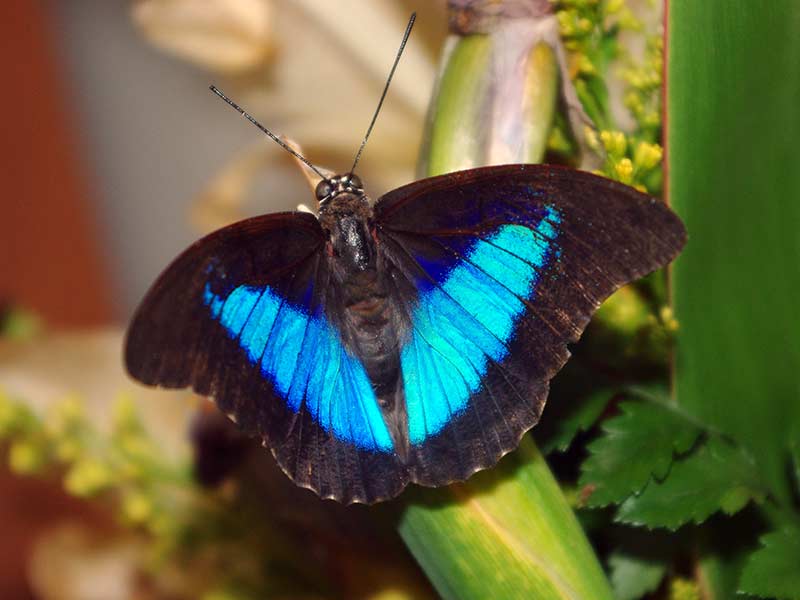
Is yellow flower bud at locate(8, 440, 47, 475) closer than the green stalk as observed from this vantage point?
No

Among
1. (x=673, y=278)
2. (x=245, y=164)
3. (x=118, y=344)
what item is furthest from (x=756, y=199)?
(x=118, y=344)

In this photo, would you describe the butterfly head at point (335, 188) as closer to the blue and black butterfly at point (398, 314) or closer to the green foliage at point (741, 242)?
the blue and black butterfly at point (398, 314)

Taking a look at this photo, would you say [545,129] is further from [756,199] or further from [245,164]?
[245,164]

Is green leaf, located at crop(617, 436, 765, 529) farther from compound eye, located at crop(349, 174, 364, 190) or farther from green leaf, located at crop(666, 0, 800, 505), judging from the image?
compound eye, located at crop(349, 174, 364, 190)

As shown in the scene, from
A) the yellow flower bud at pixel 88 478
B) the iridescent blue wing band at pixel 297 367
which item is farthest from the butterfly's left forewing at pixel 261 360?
the yellow flower bud at pixel 88 478

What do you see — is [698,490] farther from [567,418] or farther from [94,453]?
[94,453]

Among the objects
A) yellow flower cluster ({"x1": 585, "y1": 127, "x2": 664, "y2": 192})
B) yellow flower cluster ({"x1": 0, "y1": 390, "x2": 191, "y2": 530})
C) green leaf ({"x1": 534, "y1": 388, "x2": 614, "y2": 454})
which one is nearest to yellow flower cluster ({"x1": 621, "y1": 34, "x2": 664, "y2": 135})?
yellow flower cluster ({"x1": 585, "y1": 127, "x2": 664, "y2": 192})
